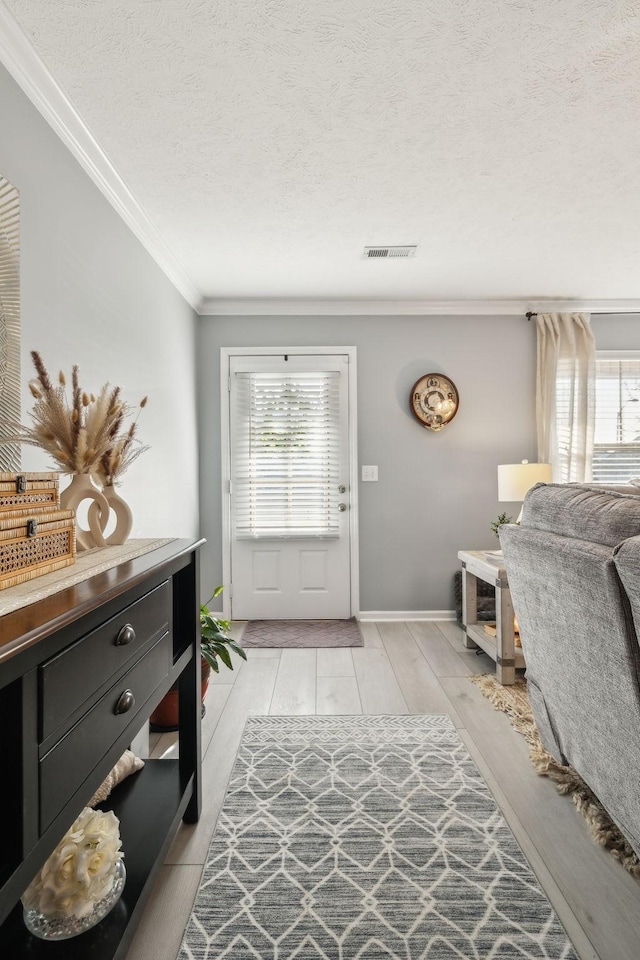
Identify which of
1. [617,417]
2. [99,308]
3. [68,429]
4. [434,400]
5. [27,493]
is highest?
[99,308]

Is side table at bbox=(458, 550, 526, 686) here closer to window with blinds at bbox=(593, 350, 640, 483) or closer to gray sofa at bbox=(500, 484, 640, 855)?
gray sofa at bbox=(500, 484, 640, 855)

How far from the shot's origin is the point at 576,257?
135 inches

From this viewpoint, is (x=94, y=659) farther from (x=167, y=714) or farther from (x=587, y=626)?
(x=167, y=714)

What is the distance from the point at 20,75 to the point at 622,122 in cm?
213

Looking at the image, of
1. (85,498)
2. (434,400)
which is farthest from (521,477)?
(85,498)

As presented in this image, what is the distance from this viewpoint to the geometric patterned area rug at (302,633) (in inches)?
147

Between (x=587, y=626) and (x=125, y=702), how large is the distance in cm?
125

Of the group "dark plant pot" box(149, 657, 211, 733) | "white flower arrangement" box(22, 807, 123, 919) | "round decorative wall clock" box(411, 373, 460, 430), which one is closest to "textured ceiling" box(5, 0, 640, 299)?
"round decorative wall clock" box(411, 373, 460, 430)

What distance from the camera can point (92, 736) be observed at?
103cm

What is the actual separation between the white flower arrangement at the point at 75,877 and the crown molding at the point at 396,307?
3.73 m

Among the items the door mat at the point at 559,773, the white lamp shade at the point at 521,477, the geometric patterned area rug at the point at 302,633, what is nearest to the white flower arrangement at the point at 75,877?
the door mat at the point at 559,773

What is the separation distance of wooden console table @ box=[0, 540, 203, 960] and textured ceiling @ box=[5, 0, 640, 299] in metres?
1.54

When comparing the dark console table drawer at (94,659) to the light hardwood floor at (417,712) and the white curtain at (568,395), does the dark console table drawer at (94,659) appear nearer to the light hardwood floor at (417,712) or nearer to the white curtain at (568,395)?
the light hardwood floor at (417,712)

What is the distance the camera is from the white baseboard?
4.30 meters
